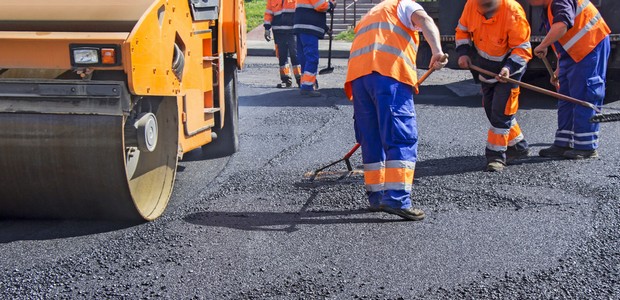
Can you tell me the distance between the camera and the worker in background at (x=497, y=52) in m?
6.38

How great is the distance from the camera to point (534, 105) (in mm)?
9734

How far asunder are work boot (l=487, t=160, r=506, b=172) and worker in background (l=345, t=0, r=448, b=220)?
1.47 metres

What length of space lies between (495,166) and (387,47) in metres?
1.80

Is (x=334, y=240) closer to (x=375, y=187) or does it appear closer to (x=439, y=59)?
(x=375, y=187)

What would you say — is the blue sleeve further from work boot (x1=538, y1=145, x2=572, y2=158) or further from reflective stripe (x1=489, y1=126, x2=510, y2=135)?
work boot (x1=538, y1=145, x2=572, y2=158)

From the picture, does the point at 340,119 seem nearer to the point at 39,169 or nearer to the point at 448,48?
the point at 448,48

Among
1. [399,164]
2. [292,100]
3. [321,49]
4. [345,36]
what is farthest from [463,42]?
[345,36]

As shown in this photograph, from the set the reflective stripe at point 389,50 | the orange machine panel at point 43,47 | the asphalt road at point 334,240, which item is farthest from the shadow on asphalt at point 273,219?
the orange machine panel at point 43,47

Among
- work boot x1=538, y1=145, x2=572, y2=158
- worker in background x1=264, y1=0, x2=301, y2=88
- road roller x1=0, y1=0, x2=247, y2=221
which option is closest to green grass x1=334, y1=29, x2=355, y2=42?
worker in background x1=264, y1=0, x2=301, y2=88

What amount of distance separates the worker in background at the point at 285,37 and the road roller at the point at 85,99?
21.4 feet

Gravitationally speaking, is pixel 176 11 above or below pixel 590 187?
above

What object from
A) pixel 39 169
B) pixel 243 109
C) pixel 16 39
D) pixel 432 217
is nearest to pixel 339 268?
pixel 432 217

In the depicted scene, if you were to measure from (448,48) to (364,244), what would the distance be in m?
6.23

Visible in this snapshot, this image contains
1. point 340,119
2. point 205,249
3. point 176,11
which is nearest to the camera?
point 205,249
